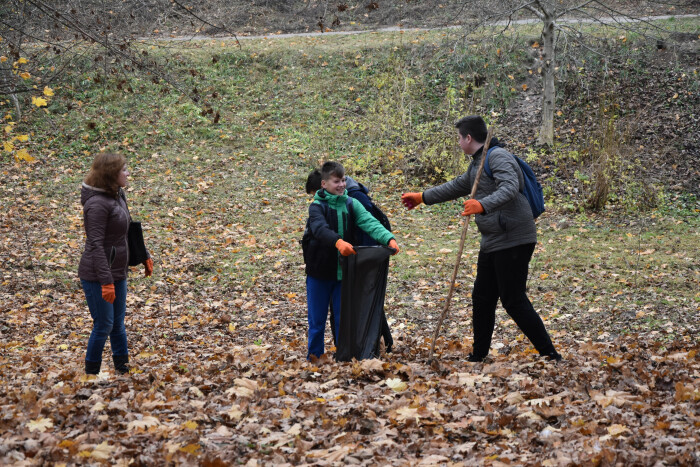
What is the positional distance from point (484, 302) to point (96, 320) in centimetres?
321

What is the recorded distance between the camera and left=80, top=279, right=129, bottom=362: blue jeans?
16.4 feet

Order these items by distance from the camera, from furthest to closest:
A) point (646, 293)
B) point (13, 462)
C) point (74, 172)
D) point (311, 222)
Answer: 1. point (74, 172)
2. point (646, 293)
3. point (311, 222)
4. point (13, 462)

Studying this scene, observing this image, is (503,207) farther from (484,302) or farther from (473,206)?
(484,302)

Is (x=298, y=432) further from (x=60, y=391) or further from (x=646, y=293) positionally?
(x=646, y=293)

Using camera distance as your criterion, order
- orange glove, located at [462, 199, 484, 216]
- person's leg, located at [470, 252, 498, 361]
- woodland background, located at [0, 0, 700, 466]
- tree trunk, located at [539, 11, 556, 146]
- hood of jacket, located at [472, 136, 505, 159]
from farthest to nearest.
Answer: tree trunk, located at [539, 11, 556, 146], person's leg, located at [470, 252, 498, 361], hood of jacket, located at [472, 136, 505, 159], orange glove, located at [462, 199, 484, 216], woodland background, located at [0, 0, 700, 466]

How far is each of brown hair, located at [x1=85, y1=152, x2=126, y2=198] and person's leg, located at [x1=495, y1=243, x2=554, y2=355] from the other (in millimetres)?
3090

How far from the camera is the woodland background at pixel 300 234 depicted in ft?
12.1

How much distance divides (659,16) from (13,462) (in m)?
21.3

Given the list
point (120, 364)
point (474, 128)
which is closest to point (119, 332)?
point (120, 364)

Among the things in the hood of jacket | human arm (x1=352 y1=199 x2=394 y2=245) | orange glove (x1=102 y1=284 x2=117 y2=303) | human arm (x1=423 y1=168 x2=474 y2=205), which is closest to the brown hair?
orange glove (x1=102 y1=284 x2=117 y2=303)

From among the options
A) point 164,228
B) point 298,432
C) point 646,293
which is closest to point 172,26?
point 164,228

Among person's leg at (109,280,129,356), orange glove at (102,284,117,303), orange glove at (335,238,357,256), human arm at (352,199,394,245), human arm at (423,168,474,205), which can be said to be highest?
human arm at (423,168,474,205)

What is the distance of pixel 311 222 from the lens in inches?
201

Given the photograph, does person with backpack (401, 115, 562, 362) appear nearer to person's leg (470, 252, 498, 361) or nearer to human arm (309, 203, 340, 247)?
person's leg (470, 252, 498, 361)
